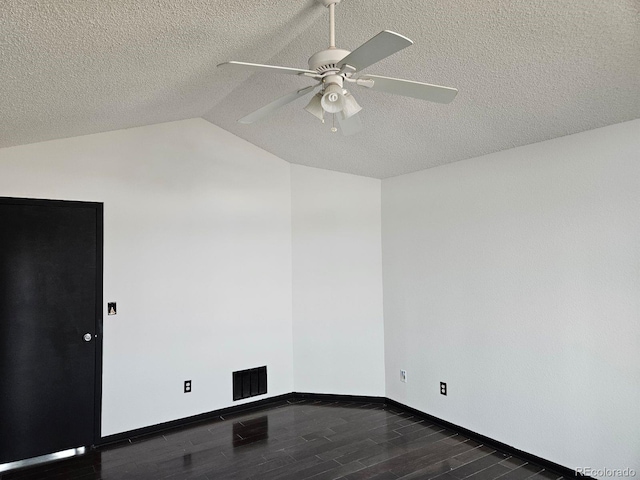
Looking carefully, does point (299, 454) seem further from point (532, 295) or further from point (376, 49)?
point (376, 49)

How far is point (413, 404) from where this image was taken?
3975 millimetres

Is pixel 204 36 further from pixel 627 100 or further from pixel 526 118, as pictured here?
pixel 627 100

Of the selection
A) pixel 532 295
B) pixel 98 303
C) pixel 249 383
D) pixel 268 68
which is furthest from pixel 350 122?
pixel 249 383

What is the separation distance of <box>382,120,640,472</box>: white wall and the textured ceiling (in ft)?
1.17

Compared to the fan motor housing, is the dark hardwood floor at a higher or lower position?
lower

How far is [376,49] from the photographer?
1.40m

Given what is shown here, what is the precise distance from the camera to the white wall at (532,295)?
256 centimetres

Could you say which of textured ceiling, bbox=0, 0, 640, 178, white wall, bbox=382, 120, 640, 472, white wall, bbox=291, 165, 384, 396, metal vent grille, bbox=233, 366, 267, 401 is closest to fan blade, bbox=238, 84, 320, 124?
textured ceiling, bbox=0, 0, 640, 178

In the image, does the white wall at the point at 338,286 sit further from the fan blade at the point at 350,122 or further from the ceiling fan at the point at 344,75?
the ceiling fan at the point at 344,75

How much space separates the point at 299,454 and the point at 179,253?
6.72 feet

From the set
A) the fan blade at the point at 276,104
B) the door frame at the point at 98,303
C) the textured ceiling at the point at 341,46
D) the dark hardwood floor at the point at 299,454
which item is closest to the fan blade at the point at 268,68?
the fan blade at the point at 276,104

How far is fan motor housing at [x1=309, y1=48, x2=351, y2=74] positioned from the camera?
1.58 m

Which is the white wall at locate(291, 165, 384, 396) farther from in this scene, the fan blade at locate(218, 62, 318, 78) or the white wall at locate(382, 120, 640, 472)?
the fan blade at locate(218, 62, 318, 78)

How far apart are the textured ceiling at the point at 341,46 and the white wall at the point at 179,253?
0.35 m
